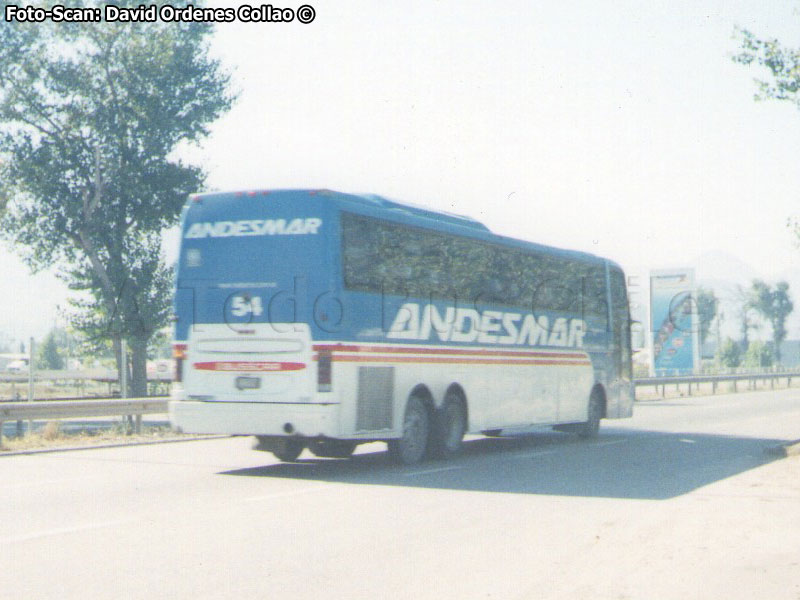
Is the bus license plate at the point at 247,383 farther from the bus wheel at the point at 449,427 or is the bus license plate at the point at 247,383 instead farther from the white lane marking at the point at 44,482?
the bus wheel at the point at 449,427

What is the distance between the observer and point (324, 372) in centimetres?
1332

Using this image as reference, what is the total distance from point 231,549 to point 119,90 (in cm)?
3155

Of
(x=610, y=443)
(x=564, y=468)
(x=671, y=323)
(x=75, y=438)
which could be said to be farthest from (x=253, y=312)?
(x=671, y=323)

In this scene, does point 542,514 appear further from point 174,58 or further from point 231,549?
point 174,58

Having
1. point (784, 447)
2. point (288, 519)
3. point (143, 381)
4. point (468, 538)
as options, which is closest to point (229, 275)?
point (288, 519)

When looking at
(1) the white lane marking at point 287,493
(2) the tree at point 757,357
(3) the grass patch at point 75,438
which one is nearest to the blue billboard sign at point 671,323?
(3) the grass patch at point 75,438

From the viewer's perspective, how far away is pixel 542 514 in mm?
10477

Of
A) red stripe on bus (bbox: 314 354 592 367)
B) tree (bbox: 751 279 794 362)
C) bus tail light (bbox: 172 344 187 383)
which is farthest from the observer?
tree (bbox: 751 279 794 362)

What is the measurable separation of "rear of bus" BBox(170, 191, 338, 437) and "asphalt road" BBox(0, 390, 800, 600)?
871mm

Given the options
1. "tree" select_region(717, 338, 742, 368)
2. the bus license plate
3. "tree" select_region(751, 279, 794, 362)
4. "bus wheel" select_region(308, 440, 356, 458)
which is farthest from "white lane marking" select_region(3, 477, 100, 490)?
"tree" select_region(751, 279, 794, 362)

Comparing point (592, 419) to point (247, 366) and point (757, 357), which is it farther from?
point (757, 357)

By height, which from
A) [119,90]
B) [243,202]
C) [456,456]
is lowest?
[456,456]

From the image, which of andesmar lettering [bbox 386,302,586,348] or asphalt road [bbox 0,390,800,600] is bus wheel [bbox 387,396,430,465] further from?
andesmar lettering [bbox 386,302,586,348]

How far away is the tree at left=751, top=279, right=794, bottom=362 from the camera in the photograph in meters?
147
